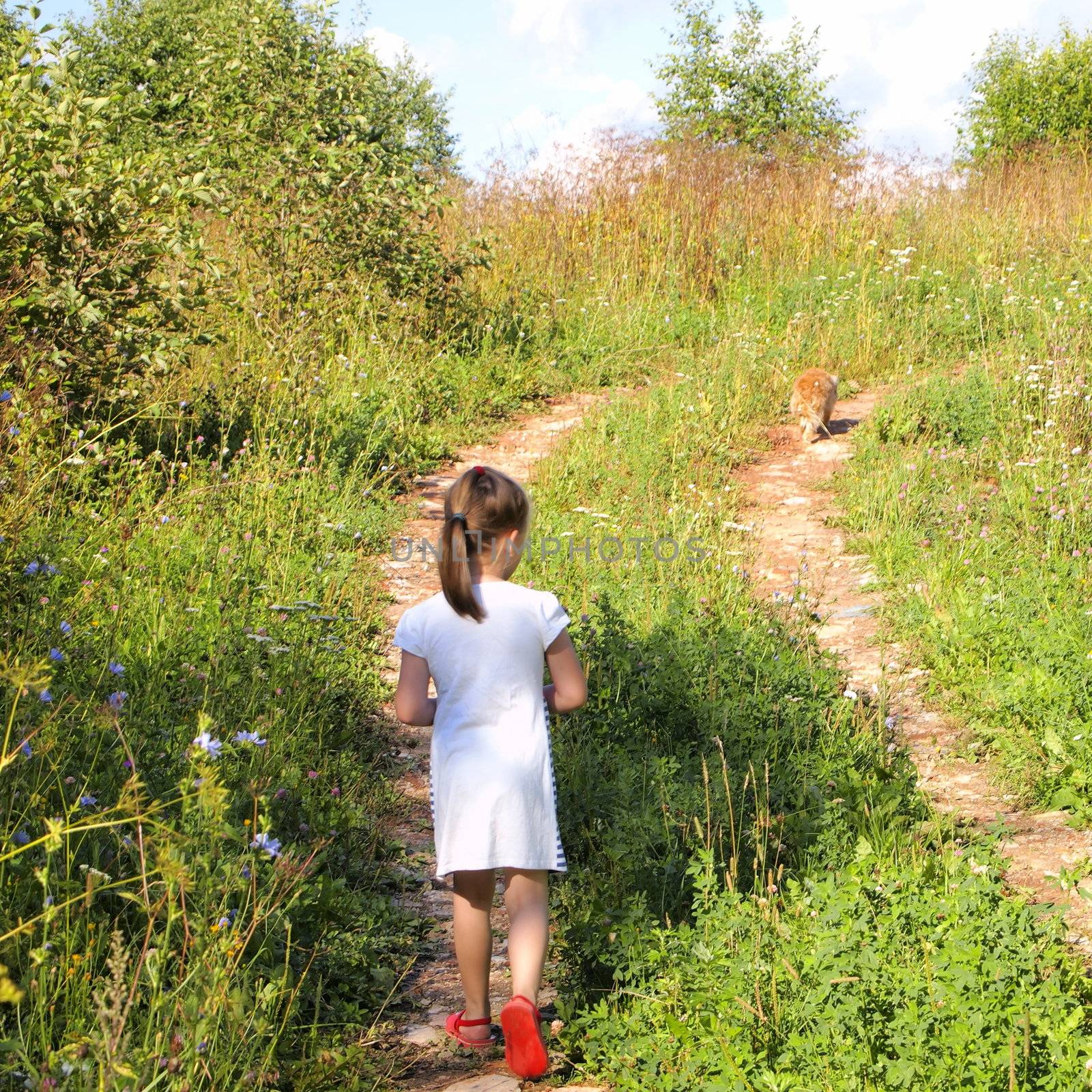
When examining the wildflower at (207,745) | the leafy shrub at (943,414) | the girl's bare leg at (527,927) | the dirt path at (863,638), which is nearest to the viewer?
the wildflower at (207,745)

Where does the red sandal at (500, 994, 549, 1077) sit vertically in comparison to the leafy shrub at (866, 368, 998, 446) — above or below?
below

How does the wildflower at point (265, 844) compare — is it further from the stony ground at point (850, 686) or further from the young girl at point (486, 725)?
the stony ground at point (850, 686)

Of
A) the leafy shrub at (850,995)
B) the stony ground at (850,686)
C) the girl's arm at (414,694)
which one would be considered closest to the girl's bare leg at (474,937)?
the stony ground at (850,686)

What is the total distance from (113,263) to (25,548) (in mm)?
2489

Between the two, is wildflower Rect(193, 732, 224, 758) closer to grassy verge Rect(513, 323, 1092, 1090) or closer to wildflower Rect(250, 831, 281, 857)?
wildflower Rect(250, 831, 281, 857)

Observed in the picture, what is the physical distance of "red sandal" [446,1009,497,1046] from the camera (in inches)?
113

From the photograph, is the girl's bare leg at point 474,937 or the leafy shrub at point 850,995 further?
the girl's bare leg at point 474,937

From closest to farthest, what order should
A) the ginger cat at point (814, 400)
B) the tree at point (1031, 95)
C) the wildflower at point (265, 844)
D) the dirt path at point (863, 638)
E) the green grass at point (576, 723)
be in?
the wildflower at point (265, 844) < the green grass at point (576, 723) < the dirt path at point (863, 638) < the ginger cat at point (814, 400) < the tree at point (1031, 95)

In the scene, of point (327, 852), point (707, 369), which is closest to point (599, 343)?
point (707, 369)

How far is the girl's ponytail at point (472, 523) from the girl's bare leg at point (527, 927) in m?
0.68

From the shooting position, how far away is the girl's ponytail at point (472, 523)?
112 inches

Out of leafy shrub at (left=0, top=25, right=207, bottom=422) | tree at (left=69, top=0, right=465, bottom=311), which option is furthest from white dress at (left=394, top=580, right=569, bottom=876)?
tree at (left=69, top=0, right=465, bottom=311)

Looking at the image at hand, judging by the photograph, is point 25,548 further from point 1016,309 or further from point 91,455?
point 1016,309

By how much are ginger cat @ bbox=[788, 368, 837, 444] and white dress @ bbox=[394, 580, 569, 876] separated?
6183 millimetres
